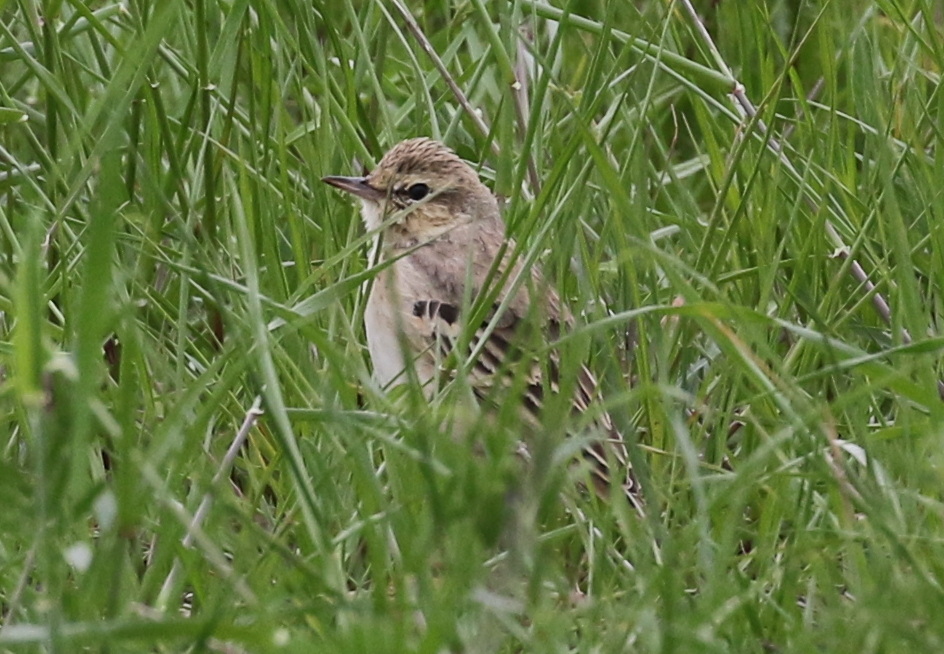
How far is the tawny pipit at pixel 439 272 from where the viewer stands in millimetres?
4957

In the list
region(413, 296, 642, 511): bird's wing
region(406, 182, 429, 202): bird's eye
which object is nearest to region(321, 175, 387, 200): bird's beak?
region(406, 182, 429, 202): bird's eye

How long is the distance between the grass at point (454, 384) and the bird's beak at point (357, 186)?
57mm

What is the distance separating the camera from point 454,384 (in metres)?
3.64

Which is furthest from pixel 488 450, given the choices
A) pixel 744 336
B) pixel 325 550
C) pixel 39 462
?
pixel 744 336

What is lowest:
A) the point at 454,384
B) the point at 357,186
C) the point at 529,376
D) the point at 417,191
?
the point at 529,376

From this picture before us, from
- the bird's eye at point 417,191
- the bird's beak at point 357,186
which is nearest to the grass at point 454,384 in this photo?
the bird's beak at point 357,186

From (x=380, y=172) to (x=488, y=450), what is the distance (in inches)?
107

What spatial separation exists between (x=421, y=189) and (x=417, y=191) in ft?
0.09

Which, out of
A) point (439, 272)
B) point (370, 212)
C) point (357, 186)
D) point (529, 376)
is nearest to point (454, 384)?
point (529, 376)

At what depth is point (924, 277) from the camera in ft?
15.7

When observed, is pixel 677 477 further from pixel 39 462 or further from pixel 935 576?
pixel 39 462

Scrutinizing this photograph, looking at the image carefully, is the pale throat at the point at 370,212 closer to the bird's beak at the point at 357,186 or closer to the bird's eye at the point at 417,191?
the bird's beak at the point at 357,186

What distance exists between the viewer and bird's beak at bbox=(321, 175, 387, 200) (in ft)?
16.3

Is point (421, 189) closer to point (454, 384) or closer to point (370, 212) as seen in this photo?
point (370, 212)
